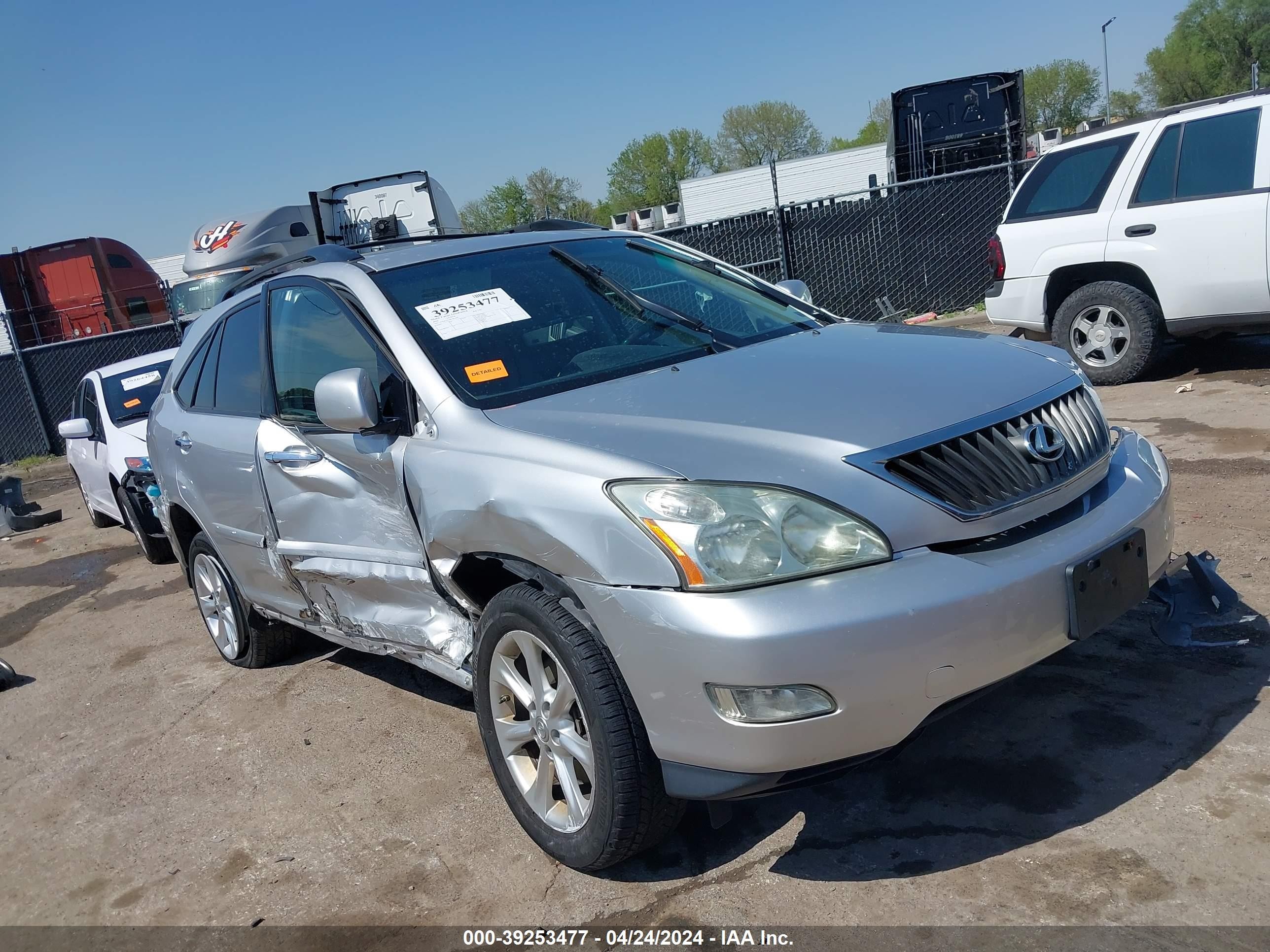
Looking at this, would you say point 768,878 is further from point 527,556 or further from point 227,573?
point 227,573

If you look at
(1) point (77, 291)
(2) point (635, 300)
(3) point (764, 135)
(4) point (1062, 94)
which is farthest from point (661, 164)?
(2) point (635, 300)

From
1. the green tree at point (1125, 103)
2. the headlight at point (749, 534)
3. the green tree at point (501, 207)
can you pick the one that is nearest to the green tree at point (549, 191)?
the green tree at point (501, 207)

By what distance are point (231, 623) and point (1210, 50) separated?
3061 inches

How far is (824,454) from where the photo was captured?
2434 millimetres

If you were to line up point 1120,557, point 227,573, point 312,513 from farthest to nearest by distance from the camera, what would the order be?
point 227,573
point 312,513
point 1120,557

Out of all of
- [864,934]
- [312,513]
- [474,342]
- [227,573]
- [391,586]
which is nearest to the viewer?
[864,934]

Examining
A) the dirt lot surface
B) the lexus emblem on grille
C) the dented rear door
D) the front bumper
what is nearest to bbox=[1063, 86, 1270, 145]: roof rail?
the dirt lot surface

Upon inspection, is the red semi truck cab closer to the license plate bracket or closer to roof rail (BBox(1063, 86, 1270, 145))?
roof rail (BBox(1063, 86, 1270, 145))

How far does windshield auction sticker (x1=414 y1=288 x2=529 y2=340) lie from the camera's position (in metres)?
3.28

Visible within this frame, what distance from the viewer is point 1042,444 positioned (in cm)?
264

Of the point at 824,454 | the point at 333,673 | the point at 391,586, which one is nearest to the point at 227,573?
the point at 333,673

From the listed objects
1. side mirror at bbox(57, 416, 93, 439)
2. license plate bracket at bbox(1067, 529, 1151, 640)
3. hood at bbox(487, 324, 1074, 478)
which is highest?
hood at bbox(487, 324, 1074, 478)

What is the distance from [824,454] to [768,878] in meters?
1.12

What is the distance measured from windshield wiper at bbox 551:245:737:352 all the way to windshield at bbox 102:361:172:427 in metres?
6.25
